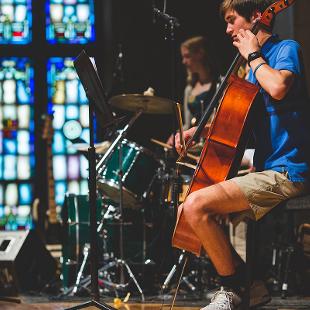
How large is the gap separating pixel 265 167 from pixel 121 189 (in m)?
1.75

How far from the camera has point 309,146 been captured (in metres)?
3.50

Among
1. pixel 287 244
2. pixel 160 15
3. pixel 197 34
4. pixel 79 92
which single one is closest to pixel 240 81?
pixel 160 15

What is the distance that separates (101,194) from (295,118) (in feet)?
7.82

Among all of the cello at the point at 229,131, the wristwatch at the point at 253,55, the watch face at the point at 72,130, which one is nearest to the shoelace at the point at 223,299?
the cello at the point at 229,131

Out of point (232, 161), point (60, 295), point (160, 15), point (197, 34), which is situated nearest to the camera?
point (232, 161)

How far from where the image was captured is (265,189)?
3418mm

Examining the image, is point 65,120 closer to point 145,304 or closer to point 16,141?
point 16,141

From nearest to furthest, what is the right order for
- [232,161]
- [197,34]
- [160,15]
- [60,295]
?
[232,161]
[160,15]
[60,295]
[197,34]

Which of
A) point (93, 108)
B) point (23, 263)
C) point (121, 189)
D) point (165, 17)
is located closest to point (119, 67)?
point (121, 189)

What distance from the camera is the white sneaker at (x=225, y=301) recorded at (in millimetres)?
3465

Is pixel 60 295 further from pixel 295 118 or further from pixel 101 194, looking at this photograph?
pixel 295 118

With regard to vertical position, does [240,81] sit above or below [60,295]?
above

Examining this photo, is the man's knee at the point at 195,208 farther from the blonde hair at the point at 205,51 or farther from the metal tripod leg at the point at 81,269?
the blonde hair at the point at 205,51

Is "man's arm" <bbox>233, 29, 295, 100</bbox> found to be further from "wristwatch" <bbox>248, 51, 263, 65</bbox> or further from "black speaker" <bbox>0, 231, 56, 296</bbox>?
"black speaker" <bbox>0, 231, 56, 296</bbox>
